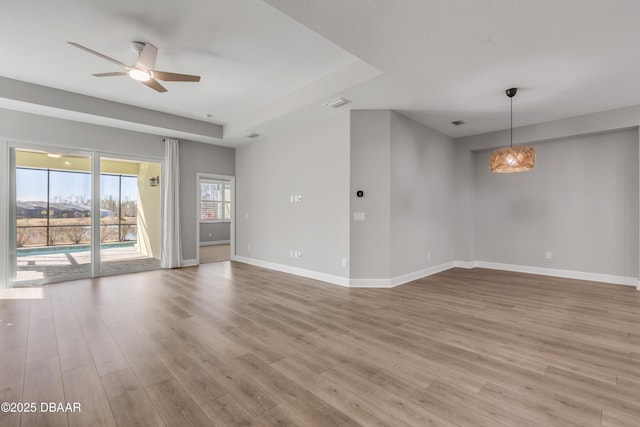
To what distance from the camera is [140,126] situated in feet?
19.0

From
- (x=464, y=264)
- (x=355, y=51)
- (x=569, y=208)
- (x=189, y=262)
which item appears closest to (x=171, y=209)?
(x=189, y=262)

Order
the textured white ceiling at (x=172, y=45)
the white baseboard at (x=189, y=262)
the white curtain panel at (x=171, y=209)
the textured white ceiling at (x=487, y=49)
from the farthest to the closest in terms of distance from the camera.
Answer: the white baseboard at (x=189, y=262), the white curtain panel at (x=171, y=209), the textured white ceiling at (x=172, y=45), the textured white ceiling at (x=487, y=49)

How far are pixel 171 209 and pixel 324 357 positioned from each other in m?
5.49

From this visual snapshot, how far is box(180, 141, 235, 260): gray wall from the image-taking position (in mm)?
6875

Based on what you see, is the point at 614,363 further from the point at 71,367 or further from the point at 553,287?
the point at 71,367

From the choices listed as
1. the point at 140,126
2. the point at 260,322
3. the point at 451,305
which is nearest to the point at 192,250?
the point at 140,126

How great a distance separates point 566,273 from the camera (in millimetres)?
5695

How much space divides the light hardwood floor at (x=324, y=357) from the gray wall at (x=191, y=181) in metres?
2.54

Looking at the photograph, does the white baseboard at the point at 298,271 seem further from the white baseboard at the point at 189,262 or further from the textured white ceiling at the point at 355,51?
the textured white ceiling at the point at 355,51

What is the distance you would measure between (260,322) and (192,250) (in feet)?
14.5

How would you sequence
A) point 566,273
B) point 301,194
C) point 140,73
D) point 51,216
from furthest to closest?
point 301,194 < point 566,273 < point 51,216 < point 140,73

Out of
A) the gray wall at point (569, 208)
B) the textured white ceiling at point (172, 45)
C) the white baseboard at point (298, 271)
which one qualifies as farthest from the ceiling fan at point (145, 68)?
the gray wall at point (569, 208)

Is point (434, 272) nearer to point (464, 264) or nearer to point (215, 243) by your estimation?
point (464, 264)

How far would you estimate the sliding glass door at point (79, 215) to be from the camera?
5.07 metres
